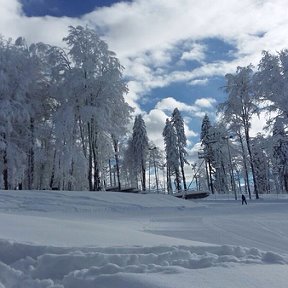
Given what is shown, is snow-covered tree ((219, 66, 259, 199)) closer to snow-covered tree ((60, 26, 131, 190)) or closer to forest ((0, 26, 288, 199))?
forest ((0, 26, 288, 199))

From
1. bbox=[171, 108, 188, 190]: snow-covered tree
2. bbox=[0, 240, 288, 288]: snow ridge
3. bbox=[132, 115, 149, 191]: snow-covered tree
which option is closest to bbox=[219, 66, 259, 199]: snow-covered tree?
bbox=[171, 108, 188, 190]: snow-covered tree

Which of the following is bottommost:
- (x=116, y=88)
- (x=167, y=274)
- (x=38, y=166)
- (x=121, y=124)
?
(x=167, y=274)

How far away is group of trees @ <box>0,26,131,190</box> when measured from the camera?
33.9 meters

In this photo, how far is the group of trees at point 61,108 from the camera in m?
33.9

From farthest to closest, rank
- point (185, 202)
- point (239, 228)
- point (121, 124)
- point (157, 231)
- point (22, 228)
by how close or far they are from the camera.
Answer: point (121, 124) → point (185, 202) → point (239, 228) → point (157, 231) → point (22, 228)

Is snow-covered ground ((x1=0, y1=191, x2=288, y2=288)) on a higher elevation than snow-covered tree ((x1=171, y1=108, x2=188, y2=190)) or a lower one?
lower

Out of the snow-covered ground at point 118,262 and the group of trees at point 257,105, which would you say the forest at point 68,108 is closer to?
the group of trees at point 257,105

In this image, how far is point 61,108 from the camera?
35.2m

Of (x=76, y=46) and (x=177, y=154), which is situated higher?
(x=76, y=46)

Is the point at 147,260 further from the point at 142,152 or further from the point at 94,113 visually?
the point at 142,152

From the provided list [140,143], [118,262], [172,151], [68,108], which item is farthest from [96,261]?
[140,143]

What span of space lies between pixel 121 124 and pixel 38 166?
8.53 m

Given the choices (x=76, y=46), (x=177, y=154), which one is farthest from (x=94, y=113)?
(x=177, y=154)

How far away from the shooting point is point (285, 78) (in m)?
39.1
